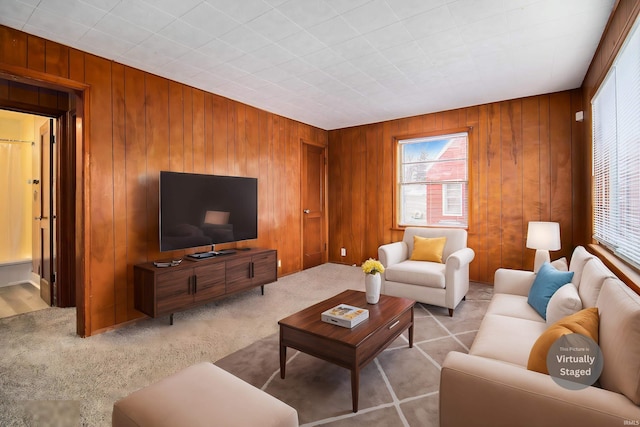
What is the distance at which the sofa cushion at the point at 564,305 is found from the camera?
1748 mm

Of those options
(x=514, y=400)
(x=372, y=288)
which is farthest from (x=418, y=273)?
(x=514, y=400)

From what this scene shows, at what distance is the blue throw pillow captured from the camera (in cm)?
221

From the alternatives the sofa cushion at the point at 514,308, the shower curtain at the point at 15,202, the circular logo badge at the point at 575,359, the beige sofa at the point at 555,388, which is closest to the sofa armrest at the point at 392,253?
the sofa cushion at the point at 514,308

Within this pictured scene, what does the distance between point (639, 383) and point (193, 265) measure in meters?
3.27

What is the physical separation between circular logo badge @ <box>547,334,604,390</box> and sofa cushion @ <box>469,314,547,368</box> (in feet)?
0.97

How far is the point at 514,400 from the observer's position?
120 cm

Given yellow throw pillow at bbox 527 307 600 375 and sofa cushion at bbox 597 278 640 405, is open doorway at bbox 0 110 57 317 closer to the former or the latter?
yellow throw pillow at bbox 527 307 600 375

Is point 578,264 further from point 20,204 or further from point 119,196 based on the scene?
point 20,204

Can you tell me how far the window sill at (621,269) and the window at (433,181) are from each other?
2.21 m

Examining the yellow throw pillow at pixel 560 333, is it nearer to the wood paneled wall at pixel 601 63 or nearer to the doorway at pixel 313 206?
the wood paneled wall at pixel 601 63

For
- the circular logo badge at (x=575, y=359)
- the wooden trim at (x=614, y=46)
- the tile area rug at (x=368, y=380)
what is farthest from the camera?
the wooden trim at (x=614, y=46)

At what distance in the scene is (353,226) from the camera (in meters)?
5.91

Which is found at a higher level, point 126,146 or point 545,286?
point 126,146

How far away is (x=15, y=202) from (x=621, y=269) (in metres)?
7.29
